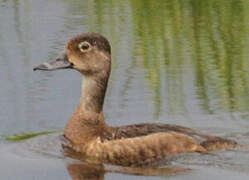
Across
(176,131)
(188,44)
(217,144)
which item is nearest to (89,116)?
(176,131)

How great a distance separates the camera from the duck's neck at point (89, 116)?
1090 centimetres

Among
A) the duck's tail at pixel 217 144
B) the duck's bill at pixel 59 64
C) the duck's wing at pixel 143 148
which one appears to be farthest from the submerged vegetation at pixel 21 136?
the duck's tail at pixel 217 144

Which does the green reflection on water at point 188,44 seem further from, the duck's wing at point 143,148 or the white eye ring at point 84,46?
the white eye ring at point 84,46

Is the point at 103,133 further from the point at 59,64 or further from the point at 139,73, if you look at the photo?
the point at 139,73

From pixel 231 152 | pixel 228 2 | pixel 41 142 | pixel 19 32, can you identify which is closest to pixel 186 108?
pixel 231 152

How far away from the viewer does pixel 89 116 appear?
1117cm

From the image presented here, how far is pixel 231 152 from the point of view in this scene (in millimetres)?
10992

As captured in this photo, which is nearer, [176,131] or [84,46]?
[176,131]

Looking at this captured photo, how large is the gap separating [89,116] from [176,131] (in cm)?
107

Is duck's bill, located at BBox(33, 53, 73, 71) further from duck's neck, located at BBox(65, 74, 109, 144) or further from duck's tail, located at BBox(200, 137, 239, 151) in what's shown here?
duck's tail, located at BBox(200, 137, 239, 151)

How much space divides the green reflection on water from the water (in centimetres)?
2

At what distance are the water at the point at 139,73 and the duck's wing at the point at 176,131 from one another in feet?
0.53

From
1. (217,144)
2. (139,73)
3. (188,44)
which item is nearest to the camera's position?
(217,144)

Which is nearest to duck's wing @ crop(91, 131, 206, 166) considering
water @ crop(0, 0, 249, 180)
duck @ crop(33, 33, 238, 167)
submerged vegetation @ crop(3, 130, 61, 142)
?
duck @ crop(33, 33, 238, 167)
